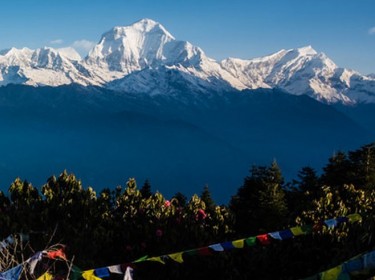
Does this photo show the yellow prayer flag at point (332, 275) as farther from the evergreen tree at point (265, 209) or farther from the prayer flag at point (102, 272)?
the evergreen tree at point (265, 209)

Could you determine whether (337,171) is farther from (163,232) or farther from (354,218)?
(354,218)

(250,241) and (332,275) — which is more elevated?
(250,241)

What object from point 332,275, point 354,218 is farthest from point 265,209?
point 332,275

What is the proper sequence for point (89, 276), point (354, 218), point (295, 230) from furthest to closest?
point (354, 218), point (295, 230), point (89, 276)

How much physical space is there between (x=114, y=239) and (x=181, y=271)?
4.77 m

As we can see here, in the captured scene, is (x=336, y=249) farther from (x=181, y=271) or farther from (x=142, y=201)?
(x=142, y=201)

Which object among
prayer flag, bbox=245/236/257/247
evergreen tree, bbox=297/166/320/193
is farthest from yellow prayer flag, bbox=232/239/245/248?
evergreen tree, bbox=297/166/320/193

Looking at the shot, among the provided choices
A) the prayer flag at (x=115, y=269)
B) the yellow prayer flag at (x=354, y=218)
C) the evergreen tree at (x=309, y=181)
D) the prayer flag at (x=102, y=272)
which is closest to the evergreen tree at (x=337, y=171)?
the evergreen tree at (x=309, y=181)

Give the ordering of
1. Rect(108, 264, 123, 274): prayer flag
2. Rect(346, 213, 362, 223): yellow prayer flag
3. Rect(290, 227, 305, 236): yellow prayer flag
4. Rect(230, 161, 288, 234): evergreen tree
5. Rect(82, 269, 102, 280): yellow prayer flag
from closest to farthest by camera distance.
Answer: Rect(82, 269, 102, 280): yellow prayer flag
Rect(108, 264, 123, 274): prayer flag
Rect(290, 227, 305, 236): yellow prayer flag
Rect(346, 213, 362, 223): yellow prayer flag
Rect(230, 161, 288, 234): evergreen tree

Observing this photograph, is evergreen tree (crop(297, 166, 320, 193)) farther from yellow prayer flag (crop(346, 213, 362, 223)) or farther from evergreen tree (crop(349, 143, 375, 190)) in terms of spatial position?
yellow prayer flag (crop(346, 213, 362, 223))

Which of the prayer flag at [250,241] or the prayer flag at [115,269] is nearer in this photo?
the prayer flag at [115,269]

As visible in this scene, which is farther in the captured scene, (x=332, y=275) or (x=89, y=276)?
(x=89, y=276)

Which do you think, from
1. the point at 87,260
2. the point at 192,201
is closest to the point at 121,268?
the point at 87,260

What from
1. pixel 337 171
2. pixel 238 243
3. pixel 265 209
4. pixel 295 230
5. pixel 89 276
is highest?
pixel 337 171
